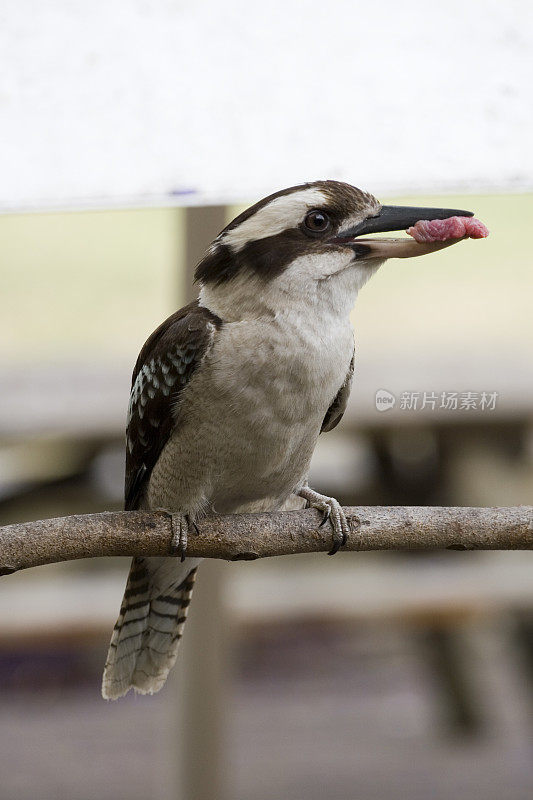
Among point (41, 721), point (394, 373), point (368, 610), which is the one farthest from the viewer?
point (41, 721)

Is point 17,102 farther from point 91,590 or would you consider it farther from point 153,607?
point 91,590

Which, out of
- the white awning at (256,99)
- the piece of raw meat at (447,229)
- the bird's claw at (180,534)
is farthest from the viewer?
the white awning at (256,99)

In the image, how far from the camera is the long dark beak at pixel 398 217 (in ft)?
3.61

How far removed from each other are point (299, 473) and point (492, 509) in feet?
0.83

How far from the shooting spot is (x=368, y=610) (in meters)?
2.58

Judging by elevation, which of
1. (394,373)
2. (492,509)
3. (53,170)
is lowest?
(492,509)

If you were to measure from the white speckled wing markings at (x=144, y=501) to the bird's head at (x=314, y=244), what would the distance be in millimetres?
95

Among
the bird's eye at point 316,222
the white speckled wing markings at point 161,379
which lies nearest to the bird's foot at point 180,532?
the white speckled wing markings at point 161,379

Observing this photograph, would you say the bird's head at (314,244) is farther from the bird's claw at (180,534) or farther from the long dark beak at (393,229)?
the bird's claw at (180,534)

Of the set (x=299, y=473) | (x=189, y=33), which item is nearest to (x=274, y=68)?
(x=189, y=33)

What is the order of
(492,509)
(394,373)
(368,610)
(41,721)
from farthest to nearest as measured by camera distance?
1. (41,721)
2. (368,610)
3. (394,373)
4. (492,509)

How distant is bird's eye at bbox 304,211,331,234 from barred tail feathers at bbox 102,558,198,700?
51cm

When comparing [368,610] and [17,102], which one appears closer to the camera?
[17,102]

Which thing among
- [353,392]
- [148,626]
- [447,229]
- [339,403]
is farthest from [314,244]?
[353,392]
